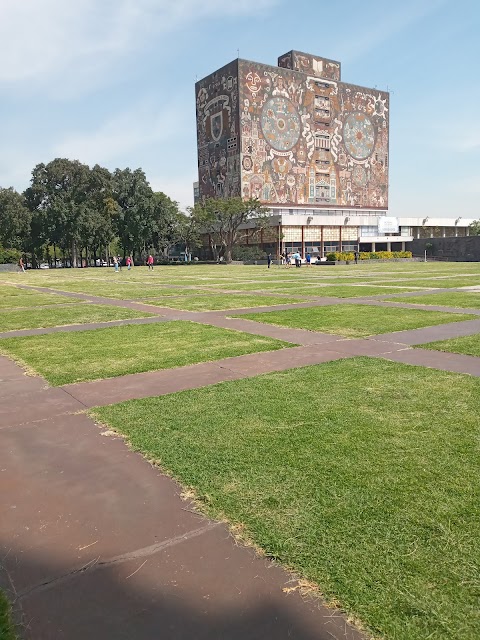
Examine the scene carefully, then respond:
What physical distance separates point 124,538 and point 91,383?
3.74 metres

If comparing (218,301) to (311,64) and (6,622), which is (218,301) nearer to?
(6,622)

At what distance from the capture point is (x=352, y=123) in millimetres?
85625

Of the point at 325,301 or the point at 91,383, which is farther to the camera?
the point at 325,301

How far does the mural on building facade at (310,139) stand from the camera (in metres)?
74.6

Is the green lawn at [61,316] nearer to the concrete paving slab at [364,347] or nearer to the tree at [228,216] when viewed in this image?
the concrete paving slab at [364,347]

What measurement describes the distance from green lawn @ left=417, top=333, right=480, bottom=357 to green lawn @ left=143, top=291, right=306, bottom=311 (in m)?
6.97

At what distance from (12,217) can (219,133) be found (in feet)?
111

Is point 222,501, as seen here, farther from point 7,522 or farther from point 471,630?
Result: point 471,630

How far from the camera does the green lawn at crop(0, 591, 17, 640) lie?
7.45 ft

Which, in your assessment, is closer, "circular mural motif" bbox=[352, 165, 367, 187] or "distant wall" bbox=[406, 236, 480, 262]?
"distant wall" bbox=[406, 236, 480, 262]

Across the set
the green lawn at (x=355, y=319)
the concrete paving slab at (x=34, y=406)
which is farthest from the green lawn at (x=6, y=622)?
the green lawn at (x=355, y=319)

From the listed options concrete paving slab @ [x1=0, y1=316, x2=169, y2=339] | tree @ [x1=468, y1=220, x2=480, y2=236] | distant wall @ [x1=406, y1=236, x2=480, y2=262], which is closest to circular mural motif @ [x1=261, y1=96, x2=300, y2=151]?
distant wall @ [x1=406, y1=236, x2=480, y2=262]

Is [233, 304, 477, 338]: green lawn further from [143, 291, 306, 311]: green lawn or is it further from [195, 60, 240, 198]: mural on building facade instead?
[195, 60, 240, 198]: mural on building facade

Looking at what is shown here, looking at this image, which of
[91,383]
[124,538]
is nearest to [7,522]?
[124,538]
